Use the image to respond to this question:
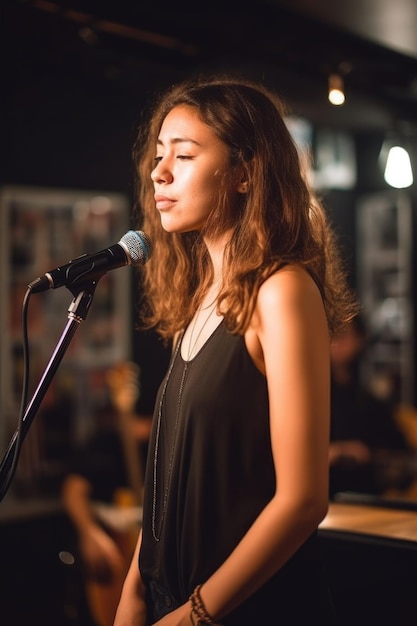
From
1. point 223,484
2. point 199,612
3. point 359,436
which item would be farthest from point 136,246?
point 359,436

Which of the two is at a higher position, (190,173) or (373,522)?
(190,173)

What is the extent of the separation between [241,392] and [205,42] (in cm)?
331

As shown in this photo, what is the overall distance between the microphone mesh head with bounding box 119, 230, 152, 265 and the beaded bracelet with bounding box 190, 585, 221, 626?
620mm

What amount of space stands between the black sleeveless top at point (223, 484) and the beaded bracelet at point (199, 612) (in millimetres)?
57

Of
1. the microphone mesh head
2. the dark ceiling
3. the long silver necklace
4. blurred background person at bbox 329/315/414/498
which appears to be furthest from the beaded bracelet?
blurred background person at bbox 329/315/414/498

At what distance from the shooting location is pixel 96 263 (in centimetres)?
147

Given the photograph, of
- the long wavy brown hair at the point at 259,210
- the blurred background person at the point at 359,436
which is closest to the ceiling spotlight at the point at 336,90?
the blurred background person at the point at 359,436

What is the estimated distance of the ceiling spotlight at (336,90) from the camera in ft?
10.6

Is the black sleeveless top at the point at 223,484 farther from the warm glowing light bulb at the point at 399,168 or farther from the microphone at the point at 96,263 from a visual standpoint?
the warm glowing light bulb at the point at 399,168

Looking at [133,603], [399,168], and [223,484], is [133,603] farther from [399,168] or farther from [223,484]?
[399,168]

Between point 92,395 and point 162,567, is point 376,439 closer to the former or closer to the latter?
point 92,395

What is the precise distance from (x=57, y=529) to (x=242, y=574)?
448 cm

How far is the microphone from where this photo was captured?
1430 millimetres

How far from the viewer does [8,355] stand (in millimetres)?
5473
